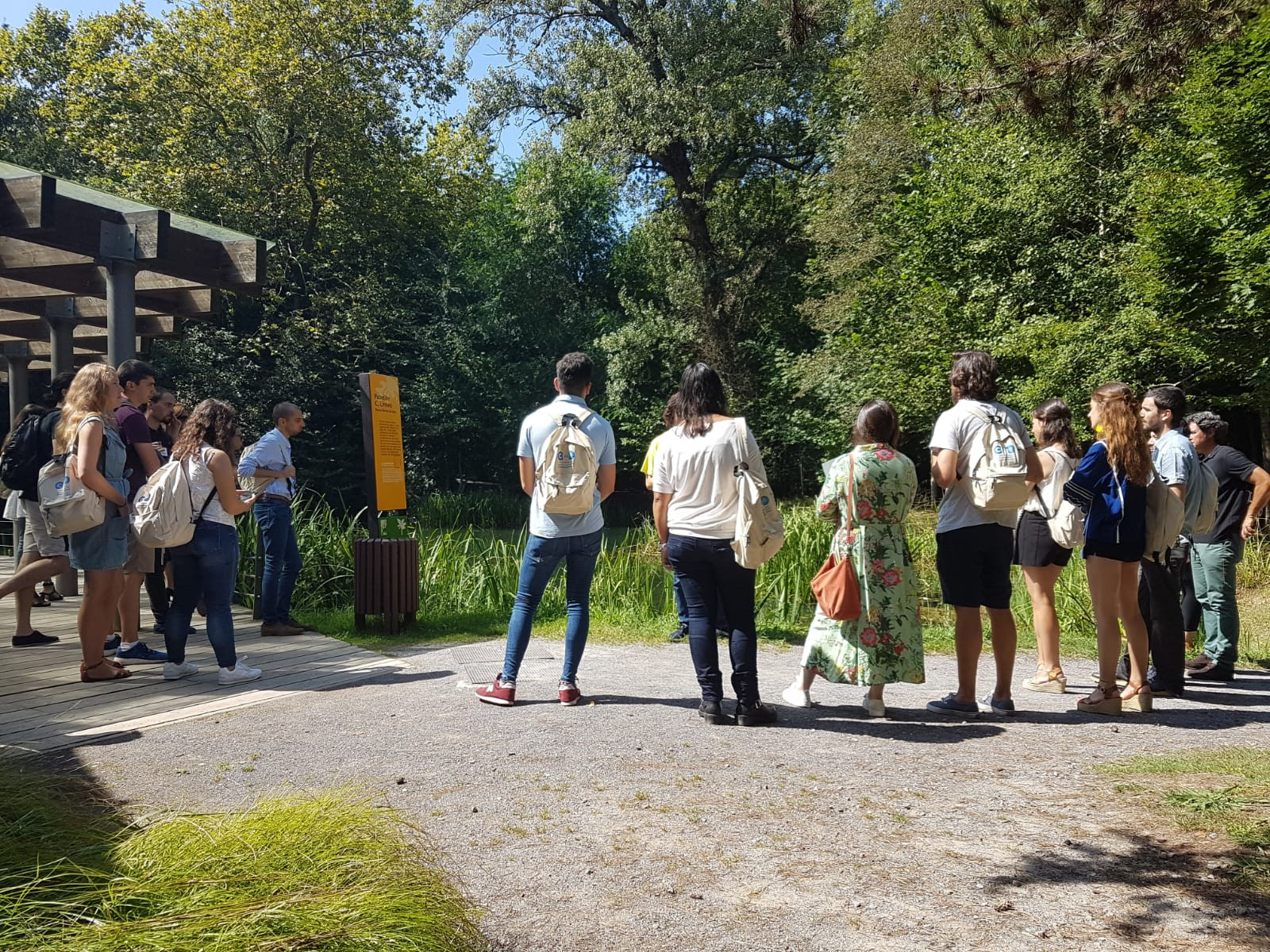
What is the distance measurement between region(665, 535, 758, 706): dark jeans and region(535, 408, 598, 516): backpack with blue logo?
22.6 inches

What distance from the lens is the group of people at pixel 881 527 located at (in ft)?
17.1

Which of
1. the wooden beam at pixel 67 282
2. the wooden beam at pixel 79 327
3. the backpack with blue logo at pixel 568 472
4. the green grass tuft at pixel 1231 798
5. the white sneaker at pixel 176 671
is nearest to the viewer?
the green grass tuft at pixel 1231 798

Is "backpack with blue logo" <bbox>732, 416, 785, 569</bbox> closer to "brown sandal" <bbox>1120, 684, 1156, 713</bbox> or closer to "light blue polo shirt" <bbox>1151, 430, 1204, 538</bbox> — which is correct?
"brown sandal" <bbox>1120, 684, 1156, 713</bbox>

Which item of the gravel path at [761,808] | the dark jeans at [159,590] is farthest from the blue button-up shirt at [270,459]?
the gravel path at [761,808]

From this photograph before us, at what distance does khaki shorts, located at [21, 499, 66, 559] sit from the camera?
6.80m

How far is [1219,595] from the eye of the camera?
22.3 feet

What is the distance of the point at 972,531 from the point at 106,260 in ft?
26.3

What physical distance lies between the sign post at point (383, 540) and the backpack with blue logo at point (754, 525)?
3.91 meters

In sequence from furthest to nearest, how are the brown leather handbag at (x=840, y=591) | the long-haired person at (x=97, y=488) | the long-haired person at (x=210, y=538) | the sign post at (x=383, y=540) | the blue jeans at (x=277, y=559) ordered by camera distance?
the sign post at (x=383, y=540), the blue jeans at (x=277, y=559), the long-haired person at (x=210, y=538), the long-haired person at (x=97, y=488), the brown leather handbag at (x=840, y=591)

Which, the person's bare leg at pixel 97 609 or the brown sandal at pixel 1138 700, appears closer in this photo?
the brown sandal at pixel 1138 700

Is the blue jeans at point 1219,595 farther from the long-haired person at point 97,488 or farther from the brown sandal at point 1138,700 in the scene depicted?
the long-haired person at point 97,488

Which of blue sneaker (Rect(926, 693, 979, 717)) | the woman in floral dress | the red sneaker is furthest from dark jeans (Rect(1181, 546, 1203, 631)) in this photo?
the red sneaker

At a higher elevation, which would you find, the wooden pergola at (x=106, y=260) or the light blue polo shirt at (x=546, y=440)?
the wooden pergola at (x=106, y=260)

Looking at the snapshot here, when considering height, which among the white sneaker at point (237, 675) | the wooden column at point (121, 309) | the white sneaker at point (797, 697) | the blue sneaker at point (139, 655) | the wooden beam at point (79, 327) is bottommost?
the white sneaker at point (797, 697)
